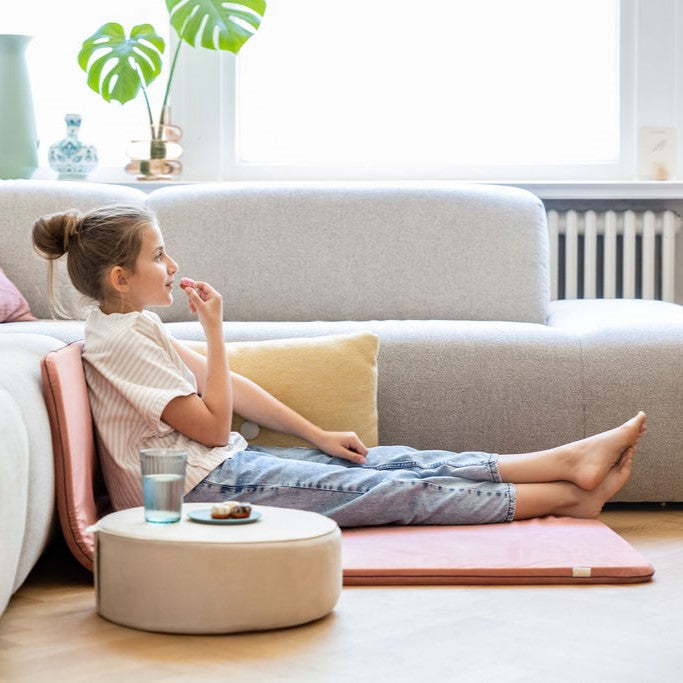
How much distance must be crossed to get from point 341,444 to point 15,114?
1923mm

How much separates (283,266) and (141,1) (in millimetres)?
1380

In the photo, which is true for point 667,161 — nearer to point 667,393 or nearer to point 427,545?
point 667,393

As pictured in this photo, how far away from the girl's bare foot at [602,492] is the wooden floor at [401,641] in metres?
0.36

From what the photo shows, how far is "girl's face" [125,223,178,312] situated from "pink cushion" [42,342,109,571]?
0.17 metres

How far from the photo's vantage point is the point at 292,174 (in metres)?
3.91

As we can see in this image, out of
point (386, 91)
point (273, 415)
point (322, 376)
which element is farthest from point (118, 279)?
point (386, 91)

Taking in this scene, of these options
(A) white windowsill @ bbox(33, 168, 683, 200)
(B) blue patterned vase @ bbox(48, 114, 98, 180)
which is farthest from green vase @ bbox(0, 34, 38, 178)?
(A) white windowsill @ bbox(33, 168, 683, 200)

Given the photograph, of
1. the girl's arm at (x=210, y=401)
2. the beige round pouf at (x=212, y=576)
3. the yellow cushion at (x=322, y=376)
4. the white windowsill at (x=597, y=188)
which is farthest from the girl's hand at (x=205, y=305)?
the white windowsill at (x=597, y=188)

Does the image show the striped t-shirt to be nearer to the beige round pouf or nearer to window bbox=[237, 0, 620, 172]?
the beige round pouf

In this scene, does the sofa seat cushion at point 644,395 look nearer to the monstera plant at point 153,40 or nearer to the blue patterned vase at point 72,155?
the monstera plant at point 153,40

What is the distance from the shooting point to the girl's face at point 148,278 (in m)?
2.14

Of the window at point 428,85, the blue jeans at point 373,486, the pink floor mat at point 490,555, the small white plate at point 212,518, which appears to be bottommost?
the pink floor mat at point 490,555

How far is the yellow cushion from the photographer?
248 centimetres

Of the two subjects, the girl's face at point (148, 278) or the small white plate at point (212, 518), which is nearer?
the small white plate at point (212, 518)
